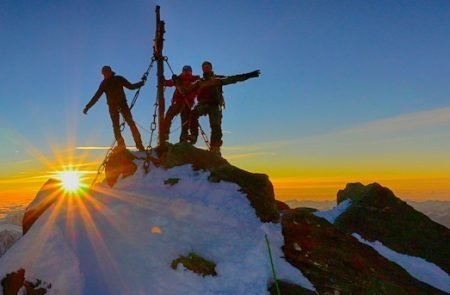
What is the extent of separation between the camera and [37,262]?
34.5 ft

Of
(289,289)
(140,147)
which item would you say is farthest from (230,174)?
(140,147)

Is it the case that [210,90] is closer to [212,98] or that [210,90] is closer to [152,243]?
[212,98]

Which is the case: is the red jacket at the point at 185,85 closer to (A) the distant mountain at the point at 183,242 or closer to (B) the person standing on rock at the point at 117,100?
(B) the person standing on rock at the point at 117,100

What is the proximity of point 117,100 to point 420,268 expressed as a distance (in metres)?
14.8

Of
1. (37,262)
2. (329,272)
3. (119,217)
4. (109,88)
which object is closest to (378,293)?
(329,272)

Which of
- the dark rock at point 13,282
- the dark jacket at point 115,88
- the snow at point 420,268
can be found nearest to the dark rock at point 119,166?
the dark jacket at point 115,88

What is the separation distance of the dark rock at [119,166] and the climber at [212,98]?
3435 millimetres

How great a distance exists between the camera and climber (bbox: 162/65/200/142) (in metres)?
18.2

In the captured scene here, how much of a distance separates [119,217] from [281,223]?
4.81 metres

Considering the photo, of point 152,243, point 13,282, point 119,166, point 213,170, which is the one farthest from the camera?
point 119,166

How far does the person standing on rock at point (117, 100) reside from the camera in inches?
701

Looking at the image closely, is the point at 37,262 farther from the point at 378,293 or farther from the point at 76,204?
the point at 378,293

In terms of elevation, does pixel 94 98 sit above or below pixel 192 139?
above

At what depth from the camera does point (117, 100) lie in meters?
17.9
